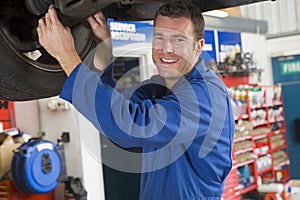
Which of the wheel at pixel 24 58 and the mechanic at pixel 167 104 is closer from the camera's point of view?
the mechanic at pixel 167 104

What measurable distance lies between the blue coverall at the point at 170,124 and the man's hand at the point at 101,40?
0.03 m

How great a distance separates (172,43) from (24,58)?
1.31 ft

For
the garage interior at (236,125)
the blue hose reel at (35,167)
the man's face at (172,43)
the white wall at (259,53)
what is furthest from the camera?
the white wall at (259,53)

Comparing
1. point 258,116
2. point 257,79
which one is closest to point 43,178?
point 258,116

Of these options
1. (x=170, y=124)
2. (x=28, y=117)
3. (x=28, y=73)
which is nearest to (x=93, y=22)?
(x=28, y=73)

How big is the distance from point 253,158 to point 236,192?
0.87 meters

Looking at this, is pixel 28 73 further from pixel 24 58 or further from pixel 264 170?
pixel 264 170

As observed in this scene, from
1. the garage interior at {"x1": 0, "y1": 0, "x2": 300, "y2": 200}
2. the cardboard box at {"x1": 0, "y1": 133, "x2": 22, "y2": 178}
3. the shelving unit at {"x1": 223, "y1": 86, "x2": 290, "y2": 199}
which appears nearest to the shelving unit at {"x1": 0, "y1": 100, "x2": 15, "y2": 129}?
the garage interior at {"x1": 0, "y1": 0, "x2": 300, "y2": 200}

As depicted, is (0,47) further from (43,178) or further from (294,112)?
(294,112)

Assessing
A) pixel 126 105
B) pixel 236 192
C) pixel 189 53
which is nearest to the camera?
pixel 126 105

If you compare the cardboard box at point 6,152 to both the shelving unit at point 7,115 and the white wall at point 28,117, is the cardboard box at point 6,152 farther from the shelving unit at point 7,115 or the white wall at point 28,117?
the white wall at point 28,117

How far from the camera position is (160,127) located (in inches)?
45.1

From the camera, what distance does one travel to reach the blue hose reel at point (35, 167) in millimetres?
3596

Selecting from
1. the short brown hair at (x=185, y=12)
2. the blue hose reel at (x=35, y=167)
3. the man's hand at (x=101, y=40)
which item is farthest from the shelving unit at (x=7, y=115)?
the short brown hair at (x=185, y=12)
